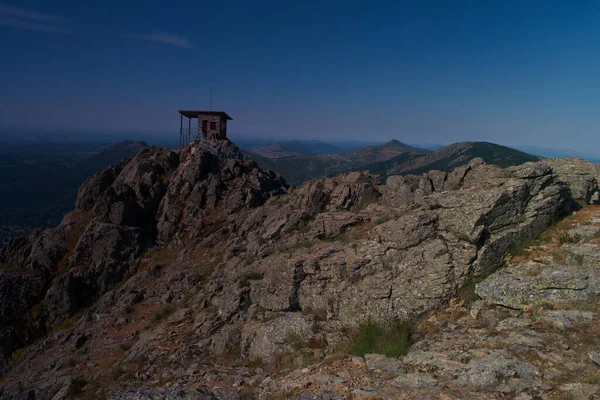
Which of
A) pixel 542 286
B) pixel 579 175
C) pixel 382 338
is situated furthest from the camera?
pixel 579 175

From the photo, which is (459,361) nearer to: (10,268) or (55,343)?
(55,343)

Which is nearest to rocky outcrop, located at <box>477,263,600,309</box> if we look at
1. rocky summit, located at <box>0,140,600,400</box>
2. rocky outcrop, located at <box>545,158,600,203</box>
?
rocky summit, located at <box>0,140,600,400</box>

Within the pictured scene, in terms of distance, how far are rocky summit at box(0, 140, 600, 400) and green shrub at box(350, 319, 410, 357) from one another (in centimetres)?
7

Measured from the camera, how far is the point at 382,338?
11.2m

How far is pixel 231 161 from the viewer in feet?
145

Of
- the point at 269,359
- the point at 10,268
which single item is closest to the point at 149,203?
the point at 10,268

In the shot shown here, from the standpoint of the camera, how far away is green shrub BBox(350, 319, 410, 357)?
10547 mm

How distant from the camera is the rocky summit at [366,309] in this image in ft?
29.8

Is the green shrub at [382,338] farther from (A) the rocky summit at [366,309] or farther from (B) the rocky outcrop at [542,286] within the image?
(B) the rocky outcrop at [542,286]

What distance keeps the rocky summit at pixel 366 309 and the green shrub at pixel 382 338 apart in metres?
0.07

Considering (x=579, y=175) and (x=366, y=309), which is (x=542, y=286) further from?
(x=579, y=175)

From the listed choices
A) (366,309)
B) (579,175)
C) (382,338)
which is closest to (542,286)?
(382,338)

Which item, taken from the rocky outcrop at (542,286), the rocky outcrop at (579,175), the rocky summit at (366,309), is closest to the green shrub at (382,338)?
the rocky summit at (366,309)

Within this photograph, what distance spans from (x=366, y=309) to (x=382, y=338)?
174cm
